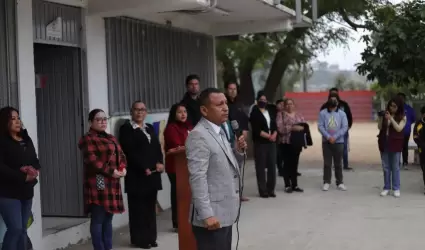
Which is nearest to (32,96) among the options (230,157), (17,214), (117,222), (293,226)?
(17,214)

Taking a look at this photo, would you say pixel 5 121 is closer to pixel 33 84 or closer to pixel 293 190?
pixel 33 84

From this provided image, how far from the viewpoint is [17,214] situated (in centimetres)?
588

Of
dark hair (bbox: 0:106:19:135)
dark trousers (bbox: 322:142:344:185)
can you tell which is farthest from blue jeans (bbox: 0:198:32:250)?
dark trousers (bbox: 322:142:344:185)

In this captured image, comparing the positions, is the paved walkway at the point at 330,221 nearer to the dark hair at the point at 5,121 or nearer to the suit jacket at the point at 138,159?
the suit jacket at the point at 138,159

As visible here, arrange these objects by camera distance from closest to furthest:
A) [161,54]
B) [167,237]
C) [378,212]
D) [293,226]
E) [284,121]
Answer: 1. [167,237]
2. [293,226]
3. [378,212]
4. [161,54]
5. [284,121]

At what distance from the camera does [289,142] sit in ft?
36.7

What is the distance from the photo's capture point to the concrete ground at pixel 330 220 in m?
7.50

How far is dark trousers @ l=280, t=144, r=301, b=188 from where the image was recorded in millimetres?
11141

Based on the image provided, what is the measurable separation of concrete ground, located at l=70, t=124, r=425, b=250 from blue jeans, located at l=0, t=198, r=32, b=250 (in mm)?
1537

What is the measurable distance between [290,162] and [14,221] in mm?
6209

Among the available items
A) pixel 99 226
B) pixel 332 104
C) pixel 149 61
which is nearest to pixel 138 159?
pixel 99 226

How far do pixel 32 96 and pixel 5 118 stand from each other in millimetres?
1047

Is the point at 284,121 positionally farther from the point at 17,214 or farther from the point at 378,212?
the point at 17,214

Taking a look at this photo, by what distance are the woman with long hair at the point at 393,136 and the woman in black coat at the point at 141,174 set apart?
179 inches
